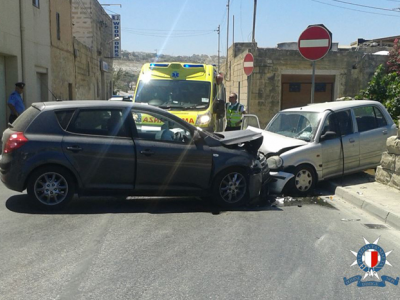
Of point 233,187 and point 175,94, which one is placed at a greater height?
point 175,94

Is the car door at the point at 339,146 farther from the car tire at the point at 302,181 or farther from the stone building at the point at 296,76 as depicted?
the stone building at the point at 296,76

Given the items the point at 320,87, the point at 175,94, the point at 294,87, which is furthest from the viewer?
the point at 320,87

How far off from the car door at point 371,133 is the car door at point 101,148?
4.77m

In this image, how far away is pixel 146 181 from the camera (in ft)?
22.0

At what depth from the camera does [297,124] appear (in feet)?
29.7

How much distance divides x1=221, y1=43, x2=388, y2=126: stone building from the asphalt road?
10.9m

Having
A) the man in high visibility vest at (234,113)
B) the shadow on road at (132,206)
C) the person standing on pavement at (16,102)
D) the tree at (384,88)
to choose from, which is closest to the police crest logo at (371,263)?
the shadow on road at (132,206)

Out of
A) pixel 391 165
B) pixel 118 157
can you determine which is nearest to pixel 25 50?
pixel 118 157

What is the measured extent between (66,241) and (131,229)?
2.81ft

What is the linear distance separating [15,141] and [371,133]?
6621mm

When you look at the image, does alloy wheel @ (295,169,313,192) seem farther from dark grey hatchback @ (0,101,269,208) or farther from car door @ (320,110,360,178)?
dark grey hatchback @ (0,101,269,208)

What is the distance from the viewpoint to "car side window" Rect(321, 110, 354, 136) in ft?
27.8

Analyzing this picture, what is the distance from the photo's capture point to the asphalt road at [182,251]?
405 centimetres

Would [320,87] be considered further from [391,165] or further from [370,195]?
[370,195]
